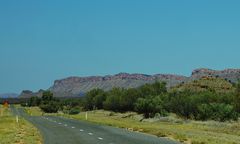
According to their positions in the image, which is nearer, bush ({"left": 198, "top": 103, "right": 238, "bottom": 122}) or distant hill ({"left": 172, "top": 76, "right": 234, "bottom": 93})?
bush ({"left": 198, "top": 103, "right": 238, "bottom": 122})

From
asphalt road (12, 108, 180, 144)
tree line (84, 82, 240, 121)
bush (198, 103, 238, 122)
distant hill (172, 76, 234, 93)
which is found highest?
distant hill (172, 76, 234, 93)

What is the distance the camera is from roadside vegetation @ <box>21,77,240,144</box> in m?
36.3

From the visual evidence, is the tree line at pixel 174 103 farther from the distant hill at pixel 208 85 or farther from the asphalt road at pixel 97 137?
the asphalt road at pixel 97 137

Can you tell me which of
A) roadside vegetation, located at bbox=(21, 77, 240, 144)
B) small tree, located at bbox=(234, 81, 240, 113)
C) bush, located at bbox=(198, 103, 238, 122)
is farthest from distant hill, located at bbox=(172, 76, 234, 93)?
small tree, located at bbox=(234, 81, 240, 113)

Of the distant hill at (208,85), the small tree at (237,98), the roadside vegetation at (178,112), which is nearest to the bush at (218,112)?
the roadside vegetation at (178,112)

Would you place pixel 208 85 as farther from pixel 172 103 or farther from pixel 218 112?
pixel 218 112

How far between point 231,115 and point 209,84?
93070 millimetres

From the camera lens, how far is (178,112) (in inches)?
3482

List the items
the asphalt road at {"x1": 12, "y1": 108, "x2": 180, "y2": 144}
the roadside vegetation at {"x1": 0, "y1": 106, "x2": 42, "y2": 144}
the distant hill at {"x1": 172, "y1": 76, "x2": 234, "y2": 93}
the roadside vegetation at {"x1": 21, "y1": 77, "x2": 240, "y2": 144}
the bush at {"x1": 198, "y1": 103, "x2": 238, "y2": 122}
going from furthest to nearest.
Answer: the distant hill at {"x1": 172, "y1": 76, "x2": 234, "y2": 93} → the bush at {"x1": 198, "y1": 103, "x2": 238, "y2": 122} → the roadside vegetation at {"x1": 21, "y1": 77, "x2": 240, "y2": 144} → the roadside vegetation at {"x1": 0, "y1": 106, "x2": 42, "y2": 144} → the asphalt road at {"x1": 12, "y1": 108, "x2": 180, "y2": 144}

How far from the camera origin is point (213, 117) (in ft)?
229

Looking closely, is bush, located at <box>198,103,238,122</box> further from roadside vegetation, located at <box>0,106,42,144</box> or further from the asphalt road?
the asphalt road

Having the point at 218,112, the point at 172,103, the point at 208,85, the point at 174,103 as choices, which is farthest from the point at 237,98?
the point at 208,85

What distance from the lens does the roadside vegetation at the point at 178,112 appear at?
1430 inches

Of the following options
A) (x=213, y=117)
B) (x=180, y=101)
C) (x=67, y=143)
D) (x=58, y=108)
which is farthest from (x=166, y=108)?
(x=58, y=108)
